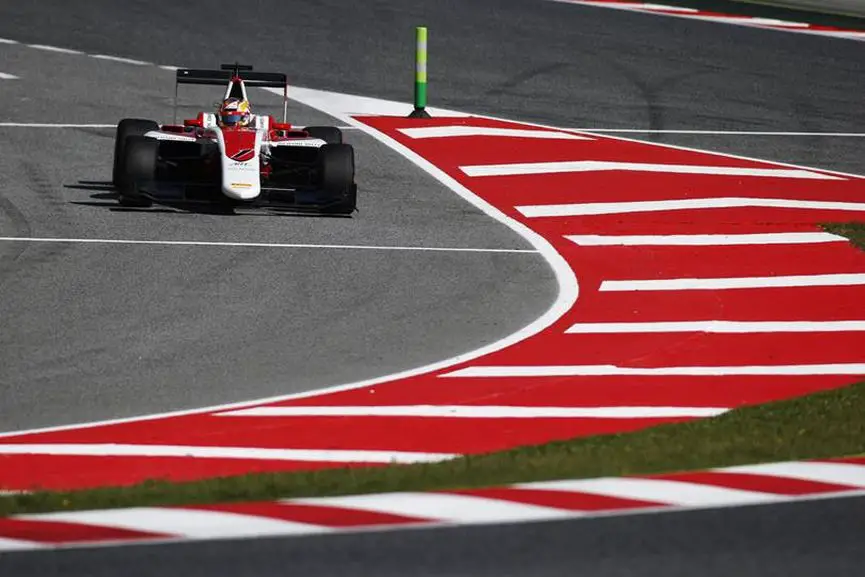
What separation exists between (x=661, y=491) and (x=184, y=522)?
2.05 m

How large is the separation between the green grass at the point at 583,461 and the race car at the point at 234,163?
260 inches

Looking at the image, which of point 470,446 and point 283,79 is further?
point 283,79

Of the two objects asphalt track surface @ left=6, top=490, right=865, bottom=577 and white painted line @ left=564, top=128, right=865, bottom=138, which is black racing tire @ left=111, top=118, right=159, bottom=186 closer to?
white painted line @ left=564, top=128, right=865, bottom=138

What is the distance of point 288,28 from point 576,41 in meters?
3.98

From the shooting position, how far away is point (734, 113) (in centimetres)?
2161

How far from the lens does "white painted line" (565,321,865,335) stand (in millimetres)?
12234

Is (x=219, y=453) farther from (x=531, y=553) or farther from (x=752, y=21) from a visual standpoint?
(x=752, y=21)

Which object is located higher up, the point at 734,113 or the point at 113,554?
the point at 734,113

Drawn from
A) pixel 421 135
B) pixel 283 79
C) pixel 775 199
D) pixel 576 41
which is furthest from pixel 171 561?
pixel 576 41

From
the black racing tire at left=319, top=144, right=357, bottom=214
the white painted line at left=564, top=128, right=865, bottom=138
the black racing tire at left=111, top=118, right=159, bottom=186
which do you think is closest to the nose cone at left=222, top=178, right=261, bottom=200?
the black racing tire at left=319, top=144, right=357, bottom=214

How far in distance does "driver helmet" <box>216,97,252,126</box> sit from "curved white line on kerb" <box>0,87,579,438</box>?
89.6 inches

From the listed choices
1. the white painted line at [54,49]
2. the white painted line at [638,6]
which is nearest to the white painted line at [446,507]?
the white painted line at [54,49]

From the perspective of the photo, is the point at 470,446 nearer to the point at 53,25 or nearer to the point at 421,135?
the point at 421,135

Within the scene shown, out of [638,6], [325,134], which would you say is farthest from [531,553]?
[638,6]
